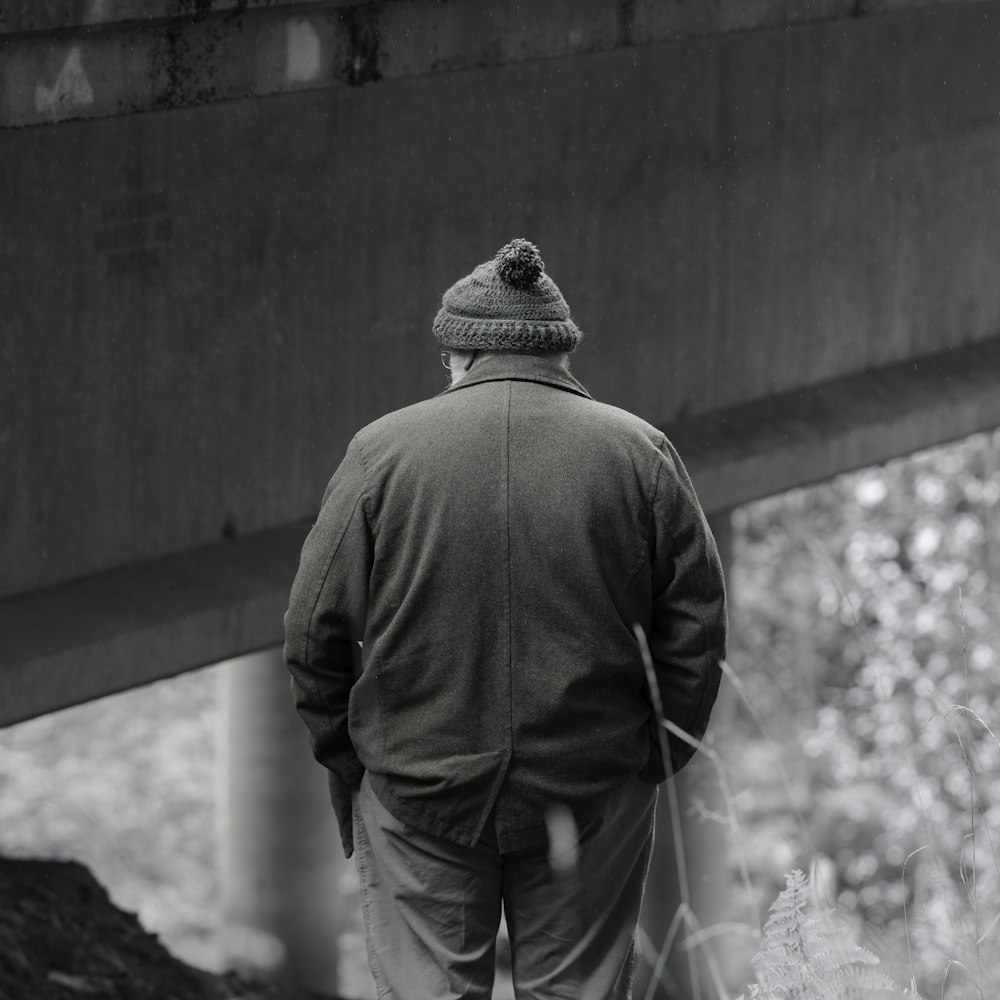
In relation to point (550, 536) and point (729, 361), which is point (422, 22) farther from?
point (729, 361)

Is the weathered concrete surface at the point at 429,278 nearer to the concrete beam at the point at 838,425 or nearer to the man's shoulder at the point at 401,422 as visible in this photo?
the concrete beam at the point at 838,425

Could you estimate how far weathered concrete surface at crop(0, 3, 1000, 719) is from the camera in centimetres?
391

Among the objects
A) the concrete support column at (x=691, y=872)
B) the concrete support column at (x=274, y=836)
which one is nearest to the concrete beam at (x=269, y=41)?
the concrete support column at (x=691, y=872)

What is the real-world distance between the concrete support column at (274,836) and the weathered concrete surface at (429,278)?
3748 mm

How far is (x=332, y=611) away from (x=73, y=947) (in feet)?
8.24

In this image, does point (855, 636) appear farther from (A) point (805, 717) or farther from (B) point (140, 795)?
(B) point (140, 795)

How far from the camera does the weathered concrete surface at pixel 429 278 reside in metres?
3.91

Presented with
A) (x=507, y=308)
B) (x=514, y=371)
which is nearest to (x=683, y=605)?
(x=514, y=371)

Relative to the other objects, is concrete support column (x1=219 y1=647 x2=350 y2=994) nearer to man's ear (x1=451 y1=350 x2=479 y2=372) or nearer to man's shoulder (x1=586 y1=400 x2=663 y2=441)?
man's ear (x1=451 y1=350 x2=479 y2=372)

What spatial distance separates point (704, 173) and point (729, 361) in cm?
69

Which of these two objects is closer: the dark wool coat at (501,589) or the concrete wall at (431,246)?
the dark wool coat at (501,589)

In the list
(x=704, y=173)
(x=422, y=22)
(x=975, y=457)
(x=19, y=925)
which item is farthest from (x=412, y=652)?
(x=975, y=457)

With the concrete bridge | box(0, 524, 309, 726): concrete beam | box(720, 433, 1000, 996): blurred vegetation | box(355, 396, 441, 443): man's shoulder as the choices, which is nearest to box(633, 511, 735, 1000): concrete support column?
the concrete bridge

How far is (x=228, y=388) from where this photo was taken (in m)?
4.29
